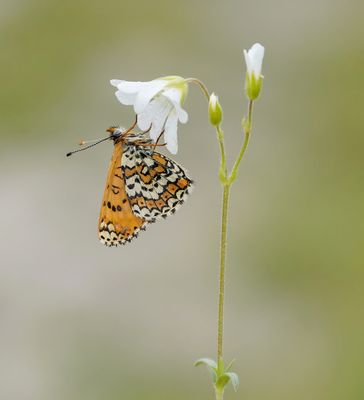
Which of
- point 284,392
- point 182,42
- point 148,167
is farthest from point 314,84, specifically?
point 148,167

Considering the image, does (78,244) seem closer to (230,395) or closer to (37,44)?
(230,395)

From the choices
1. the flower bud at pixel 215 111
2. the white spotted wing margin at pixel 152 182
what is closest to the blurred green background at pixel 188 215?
the white spotted wing margin at pixel 152 182

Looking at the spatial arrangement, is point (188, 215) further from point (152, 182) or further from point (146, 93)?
point (146, 93)

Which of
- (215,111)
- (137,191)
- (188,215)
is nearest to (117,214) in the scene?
(137,191)

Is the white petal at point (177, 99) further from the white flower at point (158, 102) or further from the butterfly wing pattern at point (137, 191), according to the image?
the butterfly wing pattern at point (137, 191)

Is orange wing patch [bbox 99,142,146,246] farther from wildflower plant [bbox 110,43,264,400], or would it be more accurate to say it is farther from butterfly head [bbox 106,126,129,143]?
wildflower plant [bbox 110,43,264,400]

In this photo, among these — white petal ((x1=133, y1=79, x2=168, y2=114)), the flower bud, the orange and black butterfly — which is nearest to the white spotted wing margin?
the orange and black butterfly

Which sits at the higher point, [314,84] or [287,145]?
[314,84]

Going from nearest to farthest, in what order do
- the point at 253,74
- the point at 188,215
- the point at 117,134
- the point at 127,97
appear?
1. the point at 253,74
2. the point at 127,97
3. the point at 117,134
4. the point at 188,215

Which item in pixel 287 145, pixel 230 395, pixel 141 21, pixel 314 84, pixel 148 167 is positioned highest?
pixel 141 21
